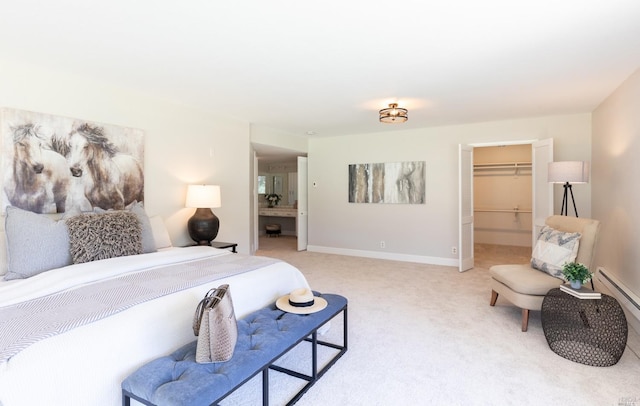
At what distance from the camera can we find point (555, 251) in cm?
306

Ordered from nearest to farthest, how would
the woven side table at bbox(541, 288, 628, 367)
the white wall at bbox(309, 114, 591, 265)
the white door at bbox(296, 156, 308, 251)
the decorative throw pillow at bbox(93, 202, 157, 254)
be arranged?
the woven side table at bbox(541, 288, 628, 367) < the decorative throw pillow at bbox(93, 202, 157, 254) < the white wall at bbox(309, 114, 591, 265) < the white door at bbox(296, 156, 308, 251)

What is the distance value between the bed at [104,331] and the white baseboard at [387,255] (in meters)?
3.67

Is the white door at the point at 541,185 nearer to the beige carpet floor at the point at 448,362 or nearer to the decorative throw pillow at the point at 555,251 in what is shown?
the decorative throw pillow at the point at 555,251

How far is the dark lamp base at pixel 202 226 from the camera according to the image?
156 inches

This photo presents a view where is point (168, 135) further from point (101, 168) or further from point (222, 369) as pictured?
point (222, 369)

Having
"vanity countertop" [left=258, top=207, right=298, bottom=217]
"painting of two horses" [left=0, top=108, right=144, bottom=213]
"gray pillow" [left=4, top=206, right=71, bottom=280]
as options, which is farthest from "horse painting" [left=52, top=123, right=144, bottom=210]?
"vanity countertop" [left=258, top=207, right=298, bottom=217]

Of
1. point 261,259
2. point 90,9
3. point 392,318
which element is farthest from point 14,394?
point 392,318

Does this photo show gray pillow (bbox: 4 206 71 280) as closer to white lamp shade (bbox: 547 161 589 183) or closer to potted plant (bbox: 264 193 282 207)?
white lamp shade (bbox: 547 161 589 183)

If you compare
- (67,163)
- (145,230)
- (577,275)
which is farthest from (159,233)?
(577,275)

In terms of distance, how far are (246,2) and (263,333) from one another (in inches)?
75.6

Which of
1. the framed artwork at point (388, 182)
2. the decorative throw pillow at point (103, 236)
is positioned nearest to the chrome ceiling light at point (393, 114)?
the framed artwork at point (388, 182)

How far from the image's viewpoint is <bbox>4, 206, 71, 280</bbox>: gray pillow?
7.45 feet

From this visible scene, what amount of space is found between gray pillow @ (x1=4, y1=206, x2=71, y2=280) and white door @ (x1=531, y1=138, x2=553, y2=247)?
521cm

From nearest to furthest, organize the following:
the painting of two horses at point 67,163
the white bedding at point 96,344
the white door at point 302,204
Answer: the white bedding at point 96,344 → the painting of two horses at point 67,163 → the white door at point 302,204
